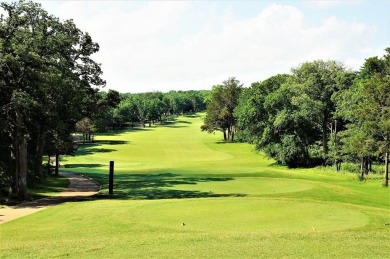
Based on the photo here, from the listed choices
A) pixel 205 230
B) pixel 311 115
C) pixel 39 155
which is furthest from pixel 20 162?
pixel 311 115

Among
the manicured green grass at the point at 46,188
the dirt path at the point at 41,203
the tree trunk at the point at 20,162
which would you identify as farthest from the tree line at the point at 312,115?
the tree trunk at the point at 20,162

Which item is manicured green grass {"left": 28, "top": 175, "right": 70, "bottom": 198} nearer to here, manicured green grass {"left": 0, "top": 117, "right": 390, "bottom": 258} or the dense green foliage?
manicured green grass {"left": 0, "top": 117, "right": 390, "bottom": 258}

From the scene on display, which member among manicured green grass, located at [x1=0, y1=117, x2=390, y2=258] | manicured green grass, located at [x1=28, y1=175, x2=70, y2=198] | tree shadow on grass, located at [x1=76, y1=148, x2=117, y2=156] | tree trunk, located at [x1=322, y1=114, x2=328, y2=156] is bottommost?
tree shadow on grass, located at [x1=76, y1=148, x2=117, y2=156]

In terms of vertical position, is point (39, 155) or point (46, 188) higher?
point (39, 155)

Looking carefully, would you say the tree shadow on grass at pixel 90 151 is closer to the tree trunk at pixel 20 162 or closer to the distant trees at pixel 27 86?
the distant trees at pixel 27 86

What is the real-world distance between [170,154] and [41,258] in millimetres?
72607

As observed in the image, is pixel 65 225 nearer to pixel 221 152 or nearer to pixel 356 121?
pixel 356 121

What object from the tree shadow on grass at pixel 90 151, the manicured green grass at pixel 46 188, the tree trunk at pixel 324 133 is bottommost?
the tree shadow on grass at pixel 90 151

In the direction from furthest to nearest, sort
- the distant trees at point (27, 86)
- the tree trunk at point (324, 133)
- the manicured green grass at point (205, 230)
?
1. the tree trunk at point (324, 133)
2. the distant trees at point (27, 86)
3. the manicured green grass at point (205, 230)

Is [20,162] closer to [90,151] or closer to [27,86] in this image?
[27,86]

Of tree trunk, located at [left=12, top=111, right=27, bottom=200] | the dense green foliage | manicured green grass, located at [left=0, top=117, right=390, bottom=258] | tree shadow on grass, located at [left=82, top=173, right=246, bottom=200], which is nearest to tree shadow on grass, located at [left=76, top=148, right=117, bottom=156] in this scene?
the dense green foliage

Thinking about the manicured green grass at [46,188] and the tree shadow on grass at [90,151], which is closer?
the manicured green grass at [46,188]

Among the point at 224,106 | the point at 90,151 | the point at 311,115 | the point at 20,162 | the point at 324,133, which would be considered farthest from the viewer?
the point at 224,106

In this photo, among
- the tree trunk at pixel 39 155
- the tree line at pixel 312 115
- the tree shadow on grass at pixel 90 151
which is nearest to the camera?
the tree trunk at pixel 39 155
